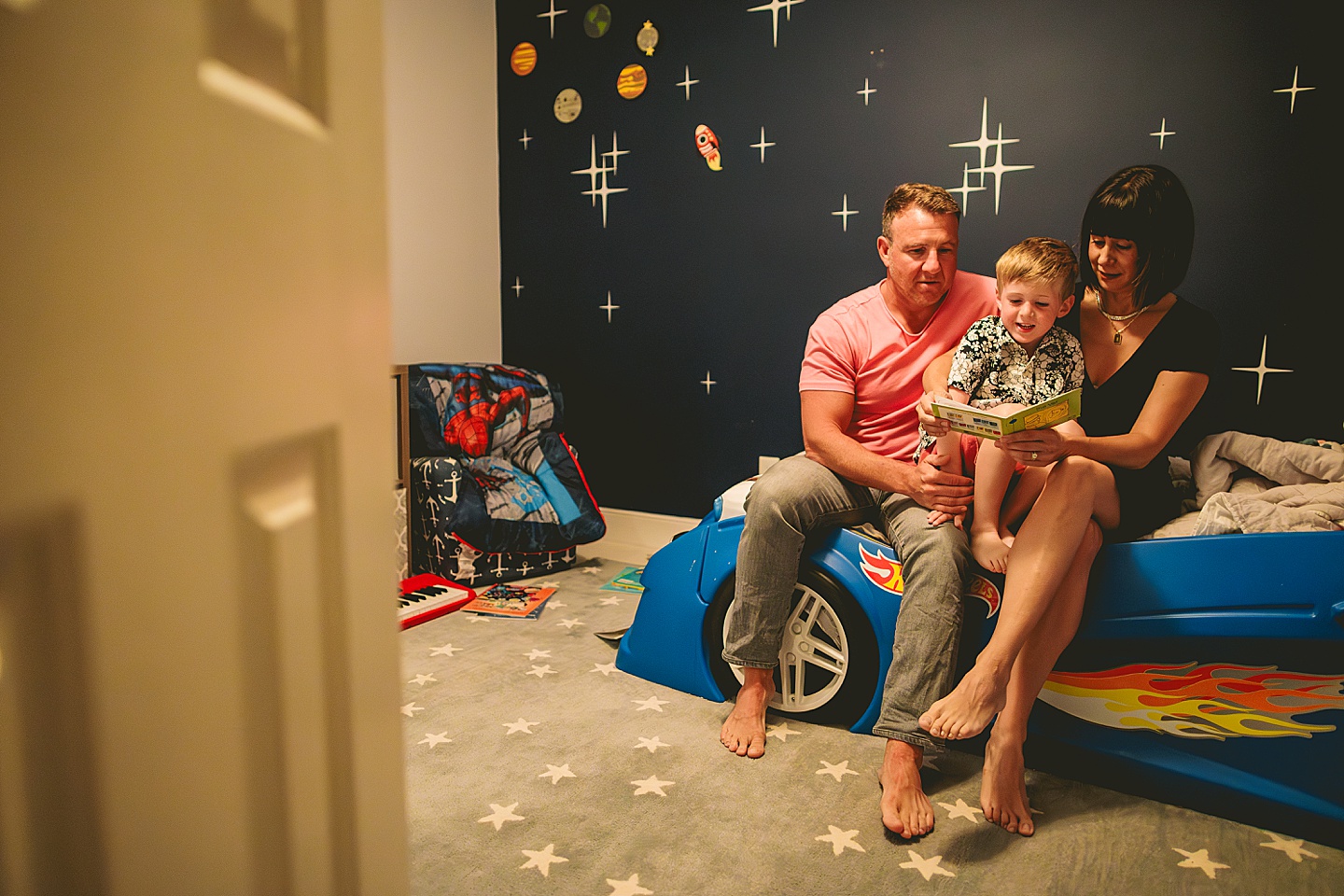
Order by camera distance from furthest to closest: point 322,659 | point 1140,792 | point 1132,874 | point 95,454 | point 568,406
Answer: point 568,406 → point 1140,792 → point 1132,874 → point 322,659 → point 95,454

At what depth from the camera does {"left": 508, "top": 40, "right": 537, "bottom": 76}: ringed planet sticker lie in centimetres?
321

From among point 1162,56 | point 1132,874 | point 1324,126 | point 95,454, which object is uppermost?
point 1162,56

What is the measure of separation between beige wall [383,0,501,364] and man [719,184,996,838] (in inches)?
64.1

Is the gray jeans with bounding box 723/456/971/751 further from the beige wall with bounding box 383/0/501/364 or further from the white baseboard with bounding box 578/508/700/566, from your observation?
the beige wall with bounding box 383/0/501/364

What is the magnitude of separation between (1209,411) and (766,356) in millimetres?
1290

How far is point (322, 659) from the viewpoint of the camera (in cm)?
49

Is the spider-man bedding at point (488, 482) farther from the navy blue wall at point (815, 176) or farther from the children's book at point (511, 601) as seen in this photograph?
the navy blue wall at point (815, 176)

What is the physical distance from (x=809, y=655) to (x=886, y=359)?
0.70 metres

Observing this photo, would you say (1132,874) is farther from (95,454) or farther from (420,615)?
(420,615)

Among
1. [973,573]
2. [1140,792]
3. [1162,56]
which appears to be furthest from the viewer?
[1162,56]

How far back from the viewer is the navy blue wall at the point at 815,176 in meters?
2.07

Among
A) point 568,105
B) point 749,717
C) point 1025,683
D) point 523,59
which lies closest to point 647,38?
point 568,105

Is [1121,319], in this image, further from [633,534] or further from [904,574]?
[633,534]

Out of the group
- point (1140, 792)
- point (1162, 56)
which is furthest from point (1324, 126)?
point (1140, 792)
